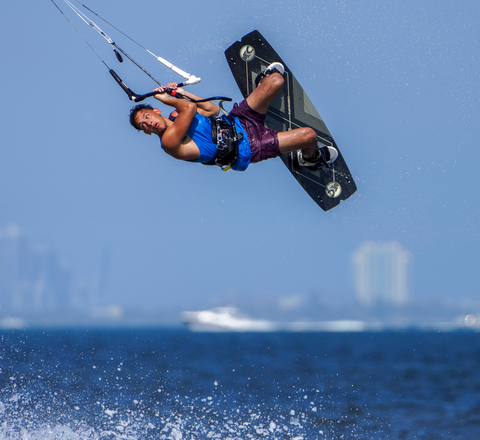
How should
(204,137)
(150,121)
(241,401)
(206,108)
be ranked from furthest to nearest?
(241,401) → (206,108) → (204,137) → (150,121)

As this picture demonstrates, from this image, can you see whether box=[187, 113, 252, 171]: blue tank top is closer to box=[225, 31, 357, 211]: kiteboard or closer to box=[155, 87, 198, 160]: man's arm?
box=[155, 87, 198, 160]: man's arm

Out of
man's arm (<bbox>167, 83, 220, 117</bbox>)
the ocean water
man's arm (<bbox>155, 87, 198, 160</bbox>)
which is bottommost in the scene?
the ocean water

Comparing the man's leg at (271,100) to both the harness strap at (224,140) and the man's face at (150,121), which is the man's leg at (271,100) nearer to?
the harness strap at (224,140)

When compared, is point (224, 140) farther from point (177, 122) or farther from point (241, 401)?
point (241, 401)

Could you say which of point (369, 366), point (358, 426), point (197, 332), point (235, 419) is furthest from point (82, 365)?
point (197, 332)

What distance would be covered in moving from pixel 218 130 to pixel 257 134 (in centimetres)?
58

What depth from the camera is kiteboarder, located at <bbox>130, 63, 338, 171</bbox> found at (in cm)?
647

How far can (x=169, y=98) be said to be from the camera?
6.38 m

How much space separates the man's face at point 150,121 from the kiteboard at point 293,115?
2.44 m

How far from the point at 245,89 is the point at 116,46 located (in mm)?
2228

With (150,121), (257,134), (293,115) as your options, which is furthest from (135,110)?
(293,115)

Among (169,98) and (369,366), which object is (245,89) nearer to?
(169,98)

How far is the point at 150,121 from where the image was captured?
255 inches

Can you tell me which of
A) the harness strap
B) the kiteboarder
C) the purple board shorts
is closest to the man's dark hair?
the kiteboarder
